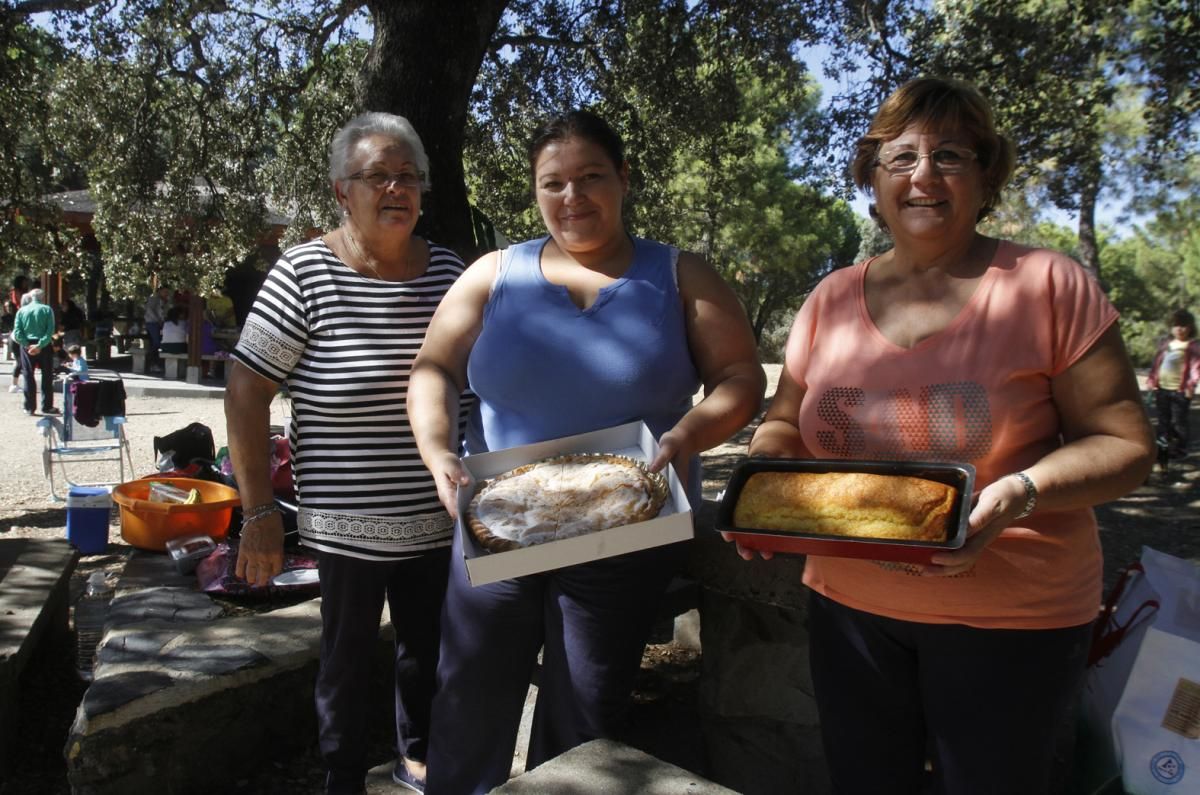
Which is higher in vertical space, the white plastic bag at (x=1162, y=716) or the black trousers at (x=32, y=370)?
the black trousers at (x=32, y=370)

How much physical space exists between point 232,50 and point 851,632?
10308mm

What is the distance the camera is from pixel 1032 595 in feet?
5.37

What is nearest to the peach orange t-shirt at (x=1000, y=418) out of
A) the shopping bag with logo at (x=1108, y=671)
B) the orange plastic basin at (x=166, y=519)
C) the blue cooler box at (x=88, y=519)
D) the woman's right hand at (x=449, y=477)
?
the shopping bag with logo at (x=1108, y=671)

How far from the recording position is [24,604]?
368cm

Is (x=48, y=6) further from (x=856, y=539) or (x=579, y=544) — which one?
(x=856, y=539)

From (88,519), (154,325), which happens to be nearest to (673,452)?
(88,519)

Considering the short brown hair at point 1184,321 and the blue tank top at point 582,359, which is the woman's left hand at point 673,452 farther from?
the short brown hair at point 1184,321

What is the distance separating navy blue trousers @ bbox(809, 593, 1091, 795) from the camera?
1646 millimetres

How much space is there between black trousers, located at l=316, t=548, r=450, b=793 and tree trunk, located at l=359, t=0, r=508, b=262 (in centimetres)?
268

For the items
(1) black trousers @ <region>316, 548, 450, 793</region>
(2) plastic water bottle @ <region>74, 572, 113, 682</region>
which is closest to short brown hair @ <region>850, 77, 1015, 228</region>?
(1) black trousers @ <region>316, 548, 450, 793</region>

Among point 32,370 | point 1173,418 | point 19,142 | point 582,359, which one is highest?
point 19,142

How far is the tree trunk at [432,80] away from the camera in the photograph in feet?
16.2

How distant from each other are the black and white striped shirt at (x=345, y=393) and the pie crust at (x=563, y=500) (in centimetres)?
60

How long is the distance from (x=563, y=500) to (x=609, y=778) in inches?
20.1
